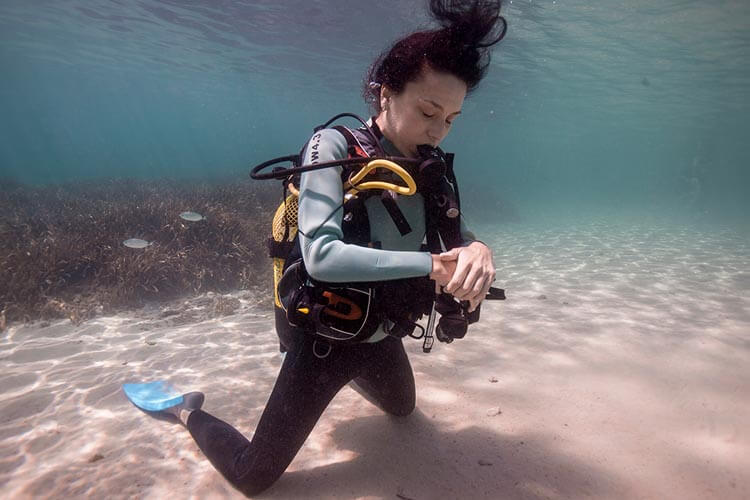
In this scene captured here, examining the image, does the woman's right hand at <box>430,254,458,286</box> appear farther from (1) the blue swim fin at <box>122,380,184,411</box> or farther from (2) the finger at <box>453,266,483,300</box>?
(1) the blue swim fin at <box>122,380,184,411</box>

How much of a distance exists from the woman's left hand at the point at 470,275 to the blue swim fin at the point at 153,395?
3.18 metres

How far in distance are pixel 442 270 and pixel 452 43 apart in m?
1.49

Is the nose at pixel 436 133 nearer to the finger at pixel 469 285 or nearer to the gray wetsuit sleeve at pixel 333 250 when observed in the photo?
the gray wetsuit sleeve at pixel 333 250

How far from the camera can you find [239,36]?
2642cm

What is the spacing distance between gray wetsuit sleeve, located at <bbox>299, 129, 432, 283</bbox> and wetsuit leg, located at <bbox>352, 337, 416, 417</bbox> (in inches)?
45.1

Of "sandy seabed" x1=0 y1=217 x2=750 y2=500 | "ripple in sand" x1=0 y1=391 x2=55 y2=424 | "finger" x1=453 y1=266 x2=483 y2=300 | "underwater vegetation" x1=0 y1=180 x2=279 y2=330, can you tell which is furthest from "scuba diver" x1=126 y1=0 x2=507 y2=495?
"underwater vegetation" x1=0 y1=180 x2=279 y2=330

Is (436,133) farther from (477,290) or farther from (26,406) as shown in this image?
(26,406)

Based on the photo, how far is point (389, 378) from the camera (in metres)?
3.28

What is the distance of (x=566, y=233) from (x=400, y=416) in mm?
19953

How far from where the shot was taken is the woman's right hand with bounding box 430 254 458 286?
206cm

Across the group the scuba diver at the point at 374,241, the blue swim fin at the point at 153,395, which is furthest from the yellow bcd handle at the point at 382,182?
the blue swim fin at the point at 153,395

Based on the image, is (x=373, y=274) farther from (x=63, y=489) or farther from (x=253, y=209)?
(x=253, y=209)

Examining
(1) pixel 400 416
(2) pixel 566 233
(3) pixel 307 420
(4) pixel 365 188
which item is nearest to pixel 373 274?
(4) pixel 365 188

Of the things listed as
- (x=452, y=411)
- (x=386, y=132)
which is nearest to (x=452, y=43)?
(x=386, y=132)
